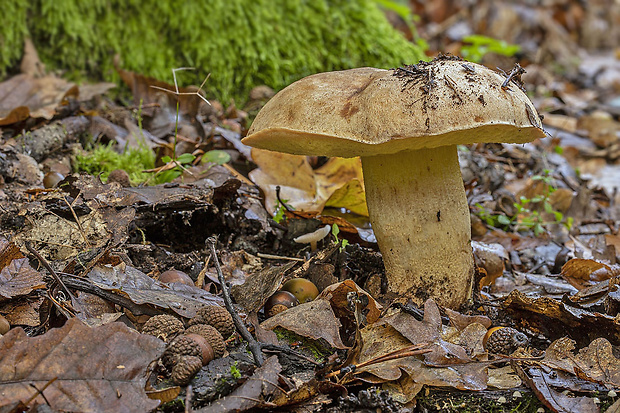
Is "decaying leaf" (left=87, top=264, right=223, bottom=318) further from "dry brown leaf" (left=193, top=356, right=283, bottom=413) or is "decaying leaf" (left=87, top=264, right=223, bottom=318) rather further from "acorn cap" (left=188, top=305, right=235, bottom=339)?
"dry brown leaf" (left=193, top=356, right=283, bottom=413)

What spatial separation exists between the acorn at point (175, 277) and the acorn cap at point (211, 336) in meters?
0.40

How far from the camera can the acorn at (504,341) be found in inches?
74.0

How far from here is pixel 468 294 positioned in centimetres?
223

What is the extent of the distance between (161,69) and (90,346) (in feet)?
10.1

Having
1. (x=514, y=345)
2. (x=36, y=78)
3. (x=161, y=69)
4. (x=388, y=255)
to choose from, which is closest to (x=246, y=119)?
(x=161, y=69)

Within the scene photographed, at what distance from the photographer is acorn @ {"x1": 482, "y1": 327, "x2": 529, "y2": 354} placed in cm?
188

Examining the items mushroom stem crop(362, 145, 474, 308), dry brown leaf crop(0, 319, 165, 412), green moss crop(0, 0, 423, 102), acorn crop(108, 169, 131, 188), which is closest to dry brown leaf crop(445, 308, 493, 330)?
mushroom stem crop(362, 145, 474, 308)

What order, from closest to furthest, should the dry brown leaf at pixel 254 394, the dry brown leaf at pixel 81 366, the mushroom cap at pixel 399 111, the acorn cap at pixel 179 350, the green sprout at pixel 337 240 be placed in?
the dry brown leaf at pixel 81 366, the dry brown leaf at pixel 254 394, the acorn cap at pixel 179 350, the mushroom cap at pixel 399 111, the green sprout at pixel 337 240

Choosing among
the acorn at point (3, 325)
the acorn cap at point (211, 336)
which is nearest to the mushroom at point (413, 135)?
the acorn cap at point (211, 336)

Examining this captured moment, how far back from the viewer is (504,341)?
6.16 ft

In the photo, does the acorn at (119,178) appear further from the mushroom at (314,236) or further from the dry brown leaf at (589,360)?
the dry brown leaf at (589,360)

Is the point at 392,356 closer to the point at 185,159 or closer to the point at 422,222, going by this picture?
the point at 422,222

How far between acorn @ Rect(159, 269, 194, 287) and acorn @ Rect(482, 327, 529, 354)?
1201mm

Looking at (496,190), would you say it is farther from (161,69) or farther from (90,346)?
(90,346)
